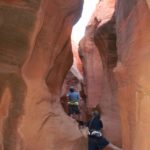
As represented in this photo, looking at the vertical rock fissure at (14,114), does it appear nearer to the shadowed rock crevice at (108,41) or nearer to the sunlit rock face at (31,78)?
the sunlit rock face at (31,78)

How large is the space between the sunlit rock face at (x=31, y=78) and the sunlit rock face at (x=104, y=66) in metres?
3.72

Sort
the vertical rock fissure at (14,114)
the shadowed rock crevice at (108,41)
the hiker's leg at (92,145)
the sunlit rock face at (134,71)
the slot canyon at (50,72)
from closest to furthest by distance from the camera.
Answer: the sunlit rock face at (134,71) < the slot canyon at (50,72) < the vertical rock fissure at (14,114) < the hiker's leg at (92,145) < the shadowed rock crevice at (108,41)

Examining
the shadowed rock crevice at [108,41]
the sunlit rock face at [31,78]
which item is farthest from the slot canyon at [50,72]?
the shadowed rock crevice at [108,41]

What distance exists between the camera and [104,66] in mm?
11195

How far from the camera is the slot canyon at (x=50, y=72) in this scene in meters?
4.19

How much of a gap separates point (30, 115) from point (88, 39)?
312 inches

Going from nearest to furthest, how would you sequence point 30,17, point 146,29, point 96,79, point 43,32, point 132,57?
point 146,29 → point 132,57 → point 30,17 → point 43,32 → point 96,79

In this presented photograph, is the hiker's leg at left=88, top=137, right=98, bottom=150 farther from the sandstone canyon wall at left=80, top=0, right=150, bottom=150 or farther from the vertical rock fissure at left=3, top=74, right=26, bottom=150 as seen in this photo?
the vertical rock fissure at left=3, top=74, right=26, bottom=150

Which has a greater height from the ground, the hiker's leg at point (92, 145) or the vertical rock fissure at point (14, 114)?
the vertical rock fissure at point (14, 114)

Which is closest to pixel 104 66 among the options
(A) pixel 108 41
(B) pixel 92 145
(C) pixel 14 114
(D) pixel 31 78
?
(A) pixel 108 41

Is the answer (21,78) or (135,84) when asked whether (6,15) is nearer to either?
(21,78)

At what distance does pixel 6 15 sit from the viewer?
5.68m

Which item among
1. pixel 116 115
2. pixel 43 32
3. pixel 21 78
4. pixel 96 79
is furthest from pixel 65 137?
pixel 96 79

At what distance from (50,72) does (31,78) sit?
967 mm
